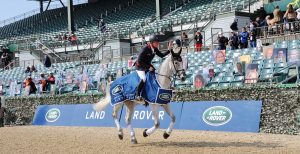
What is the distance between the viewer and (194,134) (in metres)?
14.4

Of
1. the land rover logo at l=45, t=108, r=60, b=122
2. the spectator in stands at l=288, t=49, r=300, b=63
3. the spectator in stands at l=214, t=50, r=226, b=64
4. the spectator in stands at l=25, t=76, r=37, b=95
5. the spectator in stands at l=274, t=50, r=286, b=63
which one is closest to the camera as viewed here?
the spectator in stands at l=288, t=49, r=300, b=63

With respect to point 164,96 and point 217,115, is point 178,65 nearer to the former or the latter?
point 164,96

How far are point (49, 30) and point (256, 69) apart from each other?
38.4 m

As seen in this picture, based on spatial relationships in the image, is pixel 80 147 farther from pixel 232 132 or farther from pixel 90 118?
pixel 90 118

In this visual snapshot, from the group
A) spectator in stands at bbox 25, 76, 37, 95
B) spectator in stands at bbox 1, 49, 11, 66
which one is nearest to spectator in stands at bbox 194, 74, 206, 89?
spectator in stands at bbox 25, 76, 37, 95

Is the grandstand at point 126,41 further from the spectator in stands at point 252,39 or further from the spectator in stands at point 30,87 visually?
the spectator in stands at point 252,39

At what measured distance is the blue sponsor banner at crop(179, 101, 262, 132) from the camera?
46.4ft

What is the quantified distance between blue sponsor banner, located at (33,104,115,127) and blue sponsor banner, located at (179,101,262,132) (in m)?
3.79

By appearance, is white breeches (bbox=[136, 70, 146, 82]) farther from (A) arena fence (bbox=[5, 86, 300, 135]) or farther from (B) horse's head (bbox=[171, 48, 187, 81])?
(A) arena fence (bbox=[5, 86, 300, 135])

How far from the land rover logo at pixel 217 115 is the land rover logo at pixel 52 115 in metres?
8.37

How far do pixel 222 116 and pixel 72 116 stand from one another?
8.04 meters

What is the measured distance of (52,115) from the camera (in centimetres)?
2170

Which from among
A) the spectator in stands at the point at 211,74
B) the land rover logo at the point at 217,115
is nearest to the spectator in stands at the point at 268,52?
the spectator in stands at the point at 211,74

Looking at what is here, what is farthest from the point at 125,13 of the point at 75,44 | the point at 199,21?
the point at 199,21
